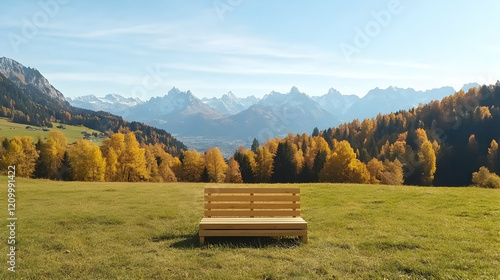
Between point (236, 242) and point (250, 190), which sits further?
point (250, 190)

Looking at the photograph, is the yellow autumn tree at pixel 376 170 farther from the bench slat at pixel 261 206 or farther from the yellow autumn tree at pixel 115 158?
the bench slat at pixel 261 206

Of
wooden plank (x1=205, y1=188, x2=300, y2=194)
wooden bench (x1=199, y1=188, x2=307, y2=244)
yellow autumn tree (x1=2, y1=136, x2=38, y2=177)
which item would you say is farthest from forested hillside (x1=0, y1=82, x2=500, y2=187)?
wooden bench (x1=199, y1=188, x2=307, y2=244)

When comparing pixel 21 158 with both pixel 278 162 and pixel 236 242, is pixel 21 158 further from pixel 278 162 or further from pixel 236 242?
pixel 236 242

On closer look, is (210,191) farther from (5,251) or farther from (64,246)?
(5,251)

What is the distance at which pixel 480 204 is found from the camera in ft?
57.7

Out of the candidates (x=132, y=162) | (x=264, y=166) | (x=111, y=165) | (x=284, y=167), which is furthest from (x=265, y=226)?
(x=264, y=166)

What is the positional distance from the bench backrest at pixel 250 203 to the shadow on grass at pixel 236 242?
1061mm

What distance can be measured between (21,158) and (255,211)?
77371 millimetres

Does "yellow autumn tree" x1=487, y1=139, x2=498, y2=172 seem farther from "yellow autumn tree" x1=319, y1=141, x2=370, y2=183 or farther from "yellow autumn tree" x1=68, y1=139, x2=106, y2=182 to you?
"yellow autumn tree" x1=68, y1=139, x2=106, y2=182

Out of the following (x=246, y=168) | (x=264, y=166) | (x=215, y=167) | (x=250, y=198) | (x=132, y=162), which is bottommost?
(x=246, y=168)

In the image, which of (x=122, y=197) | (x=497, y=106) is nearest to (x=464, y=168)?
(x=497, y=106)

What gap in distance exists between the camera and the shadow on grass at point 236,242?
11.4 meters

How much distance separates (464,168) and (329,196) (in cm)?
13934

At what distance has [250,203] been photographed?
13281mm
